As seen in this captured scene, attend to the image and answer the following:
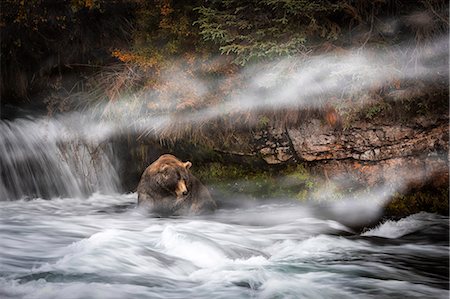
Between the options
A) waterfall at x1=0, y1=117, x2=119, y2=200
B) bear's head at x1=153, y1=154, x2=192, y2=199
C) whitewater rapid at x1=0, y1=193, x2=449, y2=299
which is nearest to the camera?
whitewater rapid at x1=0, y1=193, x2=449, y2=299

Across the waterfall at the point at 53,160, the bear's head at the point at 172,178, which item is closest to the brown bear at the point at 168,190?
the bear's head at the point at 172,178

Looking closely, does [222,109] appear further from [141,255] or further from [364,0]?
[141,255]

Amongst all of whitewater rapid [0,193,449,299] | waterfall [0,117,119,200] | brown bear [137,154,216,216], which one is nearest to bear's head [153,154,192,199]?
brown bear [137,154,216,216]

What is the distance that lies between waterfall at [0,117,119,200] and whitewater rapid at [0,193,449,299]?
855 millimetres

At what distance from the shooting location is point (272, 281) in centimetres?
317

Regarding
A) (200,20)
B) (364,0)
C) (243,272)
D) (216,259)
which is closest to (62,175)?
(200,20)

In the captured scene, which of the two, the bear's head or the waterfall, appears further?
the waterfall

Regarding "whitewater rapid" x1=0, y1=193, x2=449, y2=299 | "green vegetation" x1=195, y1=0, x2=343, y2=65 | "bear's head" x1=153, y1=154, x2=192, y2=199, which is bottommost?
"whitewater rapid" x1=0, y1=193, x2=449, y2=299

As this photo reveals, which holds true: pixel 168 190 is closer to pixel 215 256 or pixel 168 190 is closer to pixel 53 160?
pixel 215 256

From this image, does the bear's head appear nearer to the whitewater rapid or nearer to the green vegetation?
the whitewater rapid

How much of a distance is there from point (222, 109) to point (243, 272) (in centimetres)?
350

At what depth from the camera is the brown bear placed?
537 centimetres

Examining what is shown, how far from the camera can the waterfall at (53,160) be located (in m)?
6.47

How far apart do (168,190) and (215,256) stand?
182 cm
